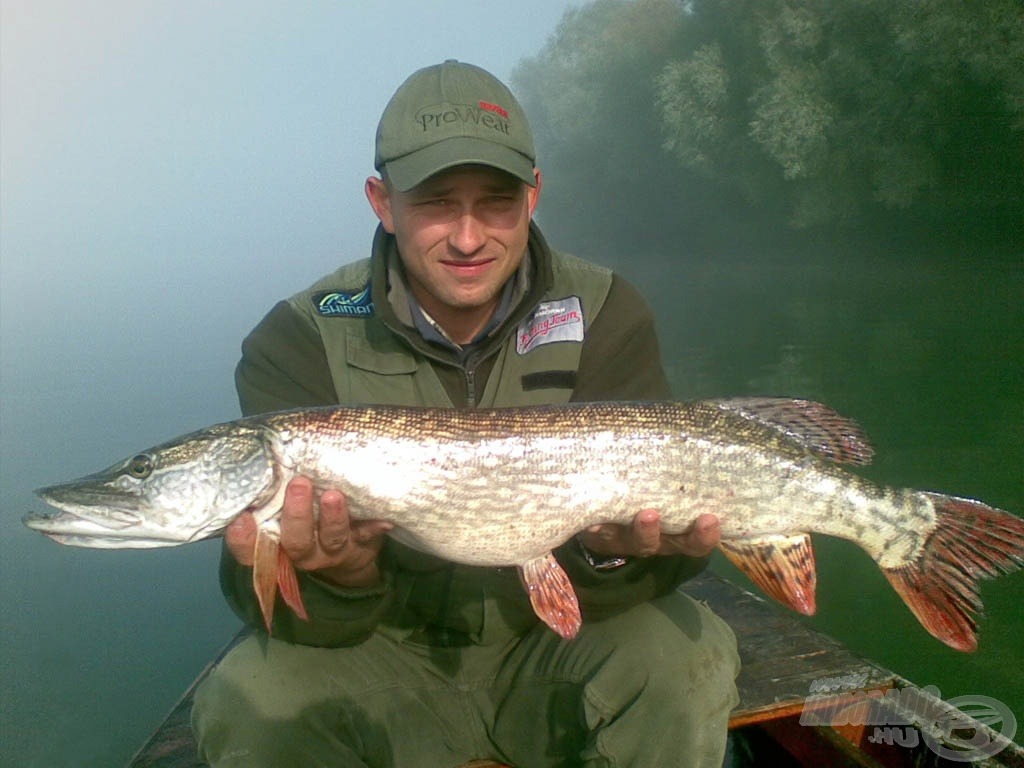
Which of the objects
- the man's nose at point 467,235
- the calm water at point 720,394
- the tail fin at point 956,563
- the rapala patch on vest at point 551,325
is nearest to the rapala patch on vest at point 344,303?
the man's nose at point 467,235

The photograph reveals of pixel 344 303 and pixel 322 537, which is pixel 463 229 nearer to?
pixel 344 303

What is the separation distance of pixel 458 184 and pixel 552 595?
1268mm

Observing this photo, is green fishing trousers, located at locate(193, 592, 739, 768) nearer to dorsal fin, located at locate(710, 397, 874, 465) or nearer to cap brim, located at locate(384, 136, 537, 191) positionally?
dorsal fin, located at locate(710, 397, 874, 465)

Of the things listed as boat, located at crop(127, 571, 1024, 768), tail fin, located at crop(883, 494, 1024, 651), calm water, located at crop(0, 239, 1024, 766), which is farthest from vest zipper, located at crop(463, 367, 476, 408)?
calm water, located at crop(0, 239, 1024, 766)

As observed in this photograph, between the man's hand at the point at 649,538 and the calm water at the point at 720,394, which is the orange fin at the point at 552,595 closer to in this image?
the man's hand at the point at 649,538

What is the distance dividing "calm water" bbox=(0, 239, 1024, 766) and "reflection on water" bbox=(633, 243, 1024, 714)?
0.08 feet

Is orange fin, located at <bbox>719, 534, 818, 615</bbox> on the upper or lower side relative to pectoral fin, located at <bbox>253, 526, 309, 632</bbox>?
lower

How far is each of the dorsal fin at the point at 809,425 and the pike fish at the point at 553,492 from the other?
0.18ft

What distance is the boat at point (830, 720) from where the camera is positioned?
97.7 inches

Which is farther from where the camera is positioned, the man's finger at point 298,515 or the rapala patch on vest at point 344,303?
the rapala patch on vest at point 344,303

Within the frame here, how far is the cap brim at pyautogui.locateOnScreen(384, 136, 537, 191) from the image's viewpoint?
98.0 inches

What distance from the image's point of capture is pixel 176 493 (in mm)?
2170

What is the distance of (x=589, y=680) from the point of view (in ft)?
7.68

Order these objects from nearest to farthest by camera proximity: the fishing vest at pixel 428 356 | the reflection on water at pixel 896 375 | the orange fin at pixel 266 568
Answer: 1. the orange fin at pixel 266 568
2. the fishing vest at pixel 428 356
3. the reflection on water at pixel 896 375
